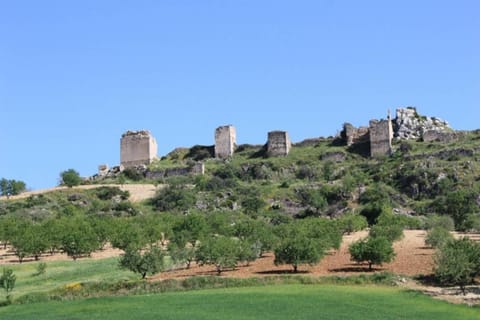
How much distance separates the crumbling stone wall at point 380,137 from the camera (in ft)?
344

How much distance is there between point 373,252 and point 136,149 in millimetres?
82218

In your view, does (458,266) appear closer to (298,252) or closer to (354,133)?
(298,252)

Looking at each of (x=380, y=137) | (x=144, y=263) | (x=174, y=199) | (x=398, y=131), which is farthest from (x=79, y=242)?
(x=398, y=131)

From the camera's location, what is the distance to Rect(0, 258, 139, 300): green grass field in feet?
139

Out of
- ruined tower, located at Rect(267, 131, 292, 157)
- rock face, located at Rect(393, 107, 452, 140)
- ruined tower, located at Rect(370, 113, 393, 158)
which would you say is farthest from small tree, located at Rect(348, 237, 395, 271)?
ruined tower, located at Rect(267, 131, 292, 157)

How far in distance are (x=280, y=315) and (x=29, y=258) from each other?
34.7 m

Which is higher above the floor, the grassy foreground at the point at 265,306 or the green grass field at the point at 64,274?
the green grass field at the point at 64,274

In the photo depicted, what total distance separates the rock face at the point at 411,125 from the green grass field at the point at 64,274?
65.5 metres

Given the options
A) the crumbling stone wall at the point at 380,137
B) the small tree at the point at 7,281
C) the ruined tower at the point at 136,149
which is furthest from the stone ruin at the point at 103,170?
the small tree at the point at 7,281

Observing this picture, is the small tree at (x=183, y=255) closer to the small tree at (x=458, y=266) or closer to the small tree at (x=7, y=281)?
the small tree at (x=7, y=281)

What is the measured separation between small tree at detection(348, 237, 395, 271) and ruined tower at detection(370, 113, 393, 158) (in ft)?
202

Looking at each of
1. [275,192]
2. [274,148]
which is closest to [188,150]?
[274,148]

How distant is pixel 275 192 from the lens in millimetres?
93062

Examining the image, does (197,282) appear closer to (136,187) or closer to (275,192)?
(275,192)
